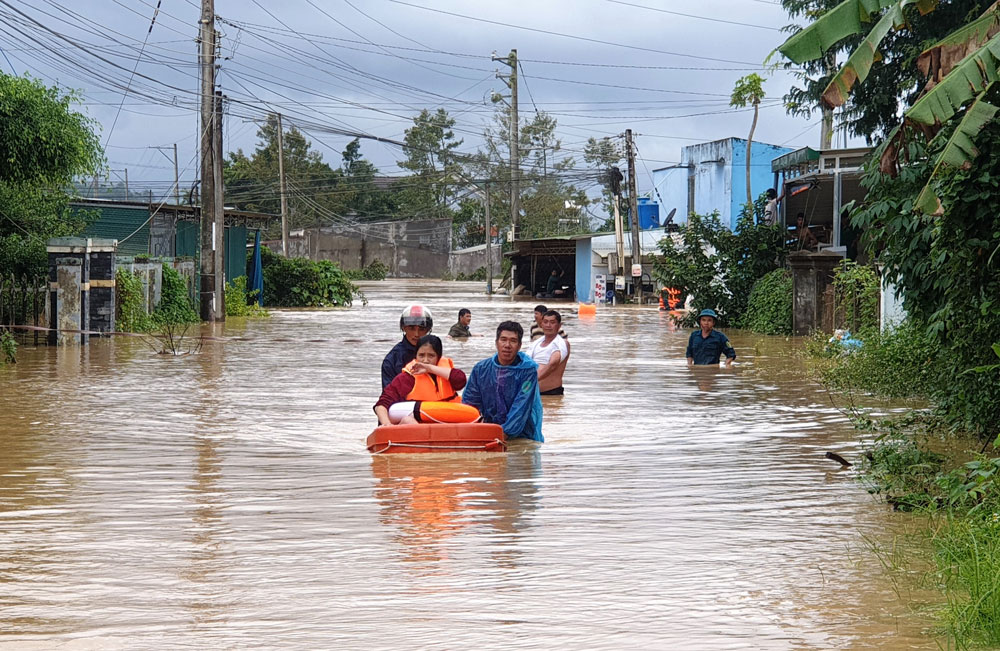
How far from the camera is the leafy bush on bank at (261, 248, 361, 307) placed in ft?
158

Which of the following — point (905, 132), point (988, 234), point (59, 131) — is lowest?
point (988, 234)


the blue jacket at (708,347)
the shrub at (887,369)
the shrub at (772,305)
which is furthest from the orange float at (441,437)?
the shrub at (772,305)

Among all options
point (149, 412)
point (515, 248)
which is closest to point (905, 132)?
point (149, 412)

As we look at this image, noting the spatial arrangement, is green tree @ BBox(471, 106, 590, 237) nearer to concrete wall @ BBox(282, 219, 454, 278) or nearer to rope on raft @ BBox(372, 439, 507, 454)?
concrete wall @ BBox(282, 219, 454, 278)

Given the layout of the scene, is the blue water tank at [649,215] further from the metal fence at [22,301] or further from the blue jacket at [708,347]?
the blue jacket at [708,347]

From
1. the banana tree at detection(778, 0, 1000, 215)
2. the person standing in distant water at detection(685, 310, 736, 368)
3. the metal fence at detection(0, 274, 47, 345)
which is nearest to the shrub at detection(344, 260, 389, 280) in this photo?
the metal fence at detection(0, 274, 47, 345)

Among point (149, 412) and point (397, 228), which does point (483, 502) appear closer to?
point (149, 412)

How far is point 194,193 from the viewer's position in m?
37.9

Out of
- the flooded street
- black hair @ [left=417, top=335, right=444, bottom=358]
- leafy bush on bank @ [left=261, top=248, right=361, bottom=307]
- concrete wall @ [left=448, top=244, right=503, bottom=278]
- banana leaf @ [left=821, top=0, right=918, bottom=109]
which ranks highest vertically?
concrete wall @ [left=448, top=244, right=503, bottom=278]

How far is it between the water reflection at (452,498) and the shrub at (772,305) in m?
18.9

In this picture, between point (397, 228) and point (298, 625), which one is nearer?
point (298, 625)

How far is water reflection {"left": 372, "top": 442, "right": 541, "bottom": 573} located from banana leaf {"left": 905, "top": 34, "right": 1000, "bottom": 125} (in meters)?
3.64

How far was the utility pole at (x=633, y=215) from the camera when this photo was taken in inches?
1985

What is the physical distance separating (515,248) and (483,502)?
55.9 m
